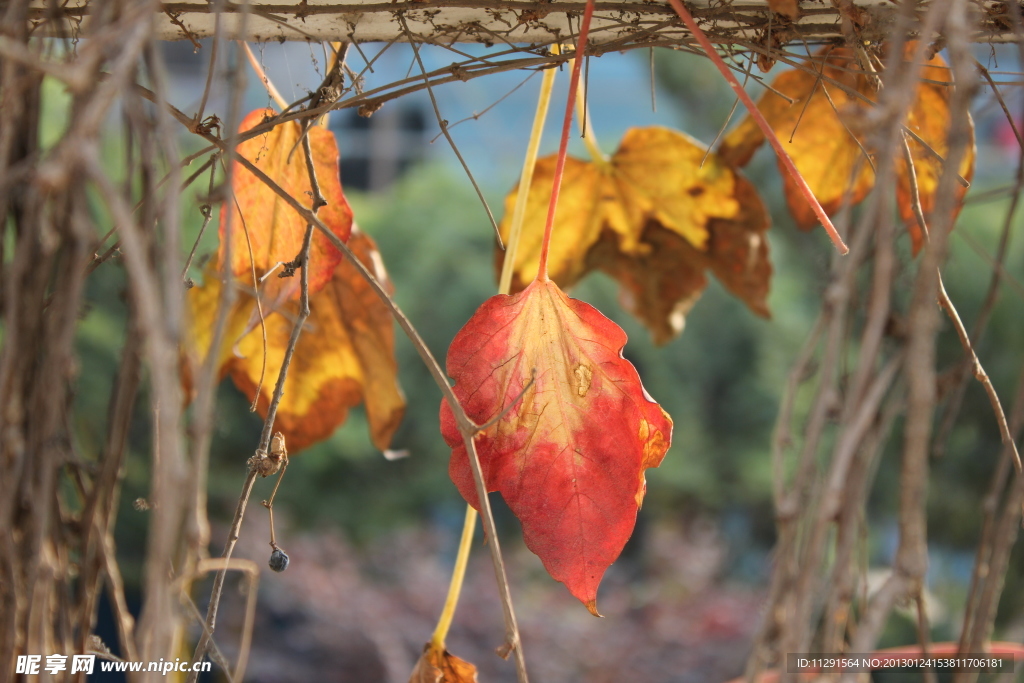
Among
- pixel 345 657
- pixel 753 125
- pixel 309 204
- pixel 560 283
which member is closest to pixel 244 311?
pixel 309 204

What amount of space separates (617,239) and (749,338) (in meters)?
1.39

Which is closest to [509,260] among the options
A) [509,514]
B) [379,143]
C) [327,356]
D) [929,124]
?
[327,356]

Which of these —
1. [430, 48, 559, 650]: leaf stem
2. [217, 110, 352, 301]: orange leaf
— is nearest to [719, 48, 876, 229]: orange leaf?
[430, 48, 559, 650]: leaf stem

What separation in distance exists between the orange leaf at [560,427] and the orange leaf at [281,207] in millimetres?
113

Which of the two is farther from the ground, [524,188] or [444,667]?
[524,188]

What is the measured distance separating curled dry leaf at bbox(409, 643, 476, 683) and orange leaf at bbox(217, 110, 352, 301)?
0.19m

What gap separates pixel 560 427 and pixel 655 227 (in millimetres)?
276

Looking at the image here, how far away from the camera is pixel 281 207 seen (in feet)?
1.48

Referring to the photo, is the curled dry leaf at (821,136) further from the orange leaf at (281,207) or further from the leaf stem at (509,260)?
the orange leaf at (281,207)

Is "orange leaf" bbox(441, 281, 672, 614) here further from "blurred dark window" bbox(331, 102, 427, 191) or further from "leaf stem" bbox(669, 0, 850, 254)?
"blurred dark window" bbox(331, 102, 427, 191)

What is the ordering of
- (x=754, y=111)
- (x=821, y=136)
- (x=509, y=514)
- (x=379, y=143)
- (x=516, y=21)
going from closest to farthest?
(x=754, y=111), (x=516, y=21), (x=821, y=136), (x=509, y=514), (x=379, y=143)

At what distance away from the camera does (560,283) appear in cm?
60

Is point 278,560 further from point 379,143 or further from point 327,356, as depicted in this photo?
point 379,143

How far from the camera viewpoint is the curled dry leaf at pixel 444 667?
403mm
